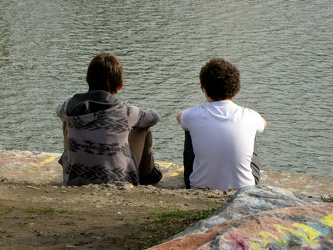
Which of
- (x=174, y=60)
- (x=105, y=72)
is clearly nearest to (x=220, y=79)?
(x=105, y=72)

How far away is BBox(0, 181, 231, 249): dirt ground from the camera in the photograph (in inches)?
179

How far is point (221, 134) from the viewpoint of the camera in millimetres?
6336

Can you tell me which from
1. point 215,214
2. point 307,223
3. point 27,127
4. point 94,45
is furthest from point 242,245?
point 94,45

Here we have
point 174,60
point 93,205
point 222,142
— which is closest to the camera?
point 93,205

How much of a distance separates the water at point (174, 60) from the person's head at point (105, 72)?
11.2ft

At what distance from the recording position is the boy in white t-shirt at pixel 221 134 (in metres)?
6.33

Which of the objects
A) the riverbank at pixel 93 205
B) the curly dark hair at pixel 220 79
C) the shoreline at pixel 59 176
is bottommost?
the shoreline at pixel 59 176

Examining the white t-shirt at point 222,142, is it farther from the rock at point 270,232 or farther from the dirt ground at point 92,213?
the rock at point 270,232

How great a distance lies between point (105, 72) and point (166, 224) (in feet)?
6.42

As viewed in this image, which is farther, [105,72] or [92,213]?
[105,72]

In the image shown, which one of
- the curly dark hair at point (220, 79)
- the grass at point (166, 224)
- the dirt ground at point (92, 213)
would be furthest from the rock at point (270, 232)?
the curly dark hair at point (220, 79)

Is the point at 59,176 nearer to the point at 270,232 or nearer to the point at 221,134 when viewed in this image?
the point at 221,134

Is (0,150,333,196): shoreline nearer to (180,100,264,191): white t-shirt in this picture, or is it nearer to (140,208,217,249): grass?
(180,100,264,191): white t-shirt

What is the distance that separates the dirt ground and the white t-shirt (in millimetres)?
212
